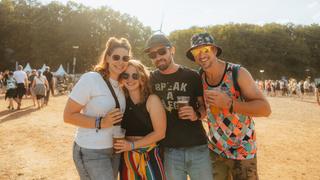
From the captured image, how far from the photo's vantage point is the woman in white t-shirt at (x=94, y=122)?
3564 millimetres

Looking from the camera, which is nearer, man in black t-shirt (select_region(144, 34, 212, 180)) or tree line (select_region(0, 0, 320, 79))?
man in black t-shirt (select_region(144, 34, 212, 180))

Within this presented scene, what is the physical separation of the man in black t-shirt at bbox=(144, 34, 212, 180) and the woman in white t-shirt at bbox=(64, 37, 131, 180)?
0.54m

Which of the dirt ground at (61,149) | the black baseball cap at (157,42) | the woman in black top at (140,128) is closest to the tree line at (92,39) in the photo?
the dirt ground at (61,149)

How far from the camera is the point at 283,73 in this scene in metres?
81.1

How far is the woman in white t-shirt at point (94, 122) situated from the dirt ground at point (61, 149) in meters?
3.33

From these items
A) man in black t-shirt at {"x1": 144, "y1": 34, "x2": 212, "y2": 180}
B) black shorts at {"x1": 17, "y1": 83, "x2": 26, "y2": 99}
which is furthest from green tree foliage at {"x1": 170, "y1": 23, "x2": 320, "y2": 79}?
man in black t-shirt at {"x1": 144, "y1": 34, "x2": 212, "y2": 180}

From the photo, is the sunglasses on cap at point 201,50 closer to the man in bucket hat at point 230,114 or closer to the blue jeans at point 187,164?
the man in bucket hat at point 230,114

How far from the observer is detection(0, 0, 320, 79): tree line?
2603 inches

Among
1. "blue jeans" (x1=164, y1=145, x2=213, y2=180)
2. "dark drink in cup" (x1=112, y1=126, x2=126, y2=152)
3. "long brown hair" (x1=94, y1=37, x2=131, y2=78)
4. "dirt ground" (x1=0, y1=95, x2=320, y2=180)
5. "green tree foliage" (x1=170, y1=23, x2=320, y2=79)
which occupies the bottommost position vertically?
"dirt ground" (x1=0, y1=95, x2=320, y2=180)

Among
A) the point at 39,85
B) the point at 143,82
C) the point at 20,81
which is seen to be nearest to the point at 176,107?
the point at 143,82

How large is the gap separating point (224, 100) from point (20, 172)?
5.07 metres

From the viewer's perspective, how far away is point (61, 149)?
9.03 m

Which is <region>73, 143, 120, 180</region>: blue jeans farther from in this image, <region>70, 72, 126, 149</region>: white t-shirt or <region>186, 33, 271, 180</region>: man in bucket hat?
<region>186, 33, 271, 180</region>: man in bucket hat

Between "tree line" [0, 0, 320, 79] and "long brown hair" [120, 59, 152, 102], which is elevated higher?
"tree line" [0, 0, 320, 79]
